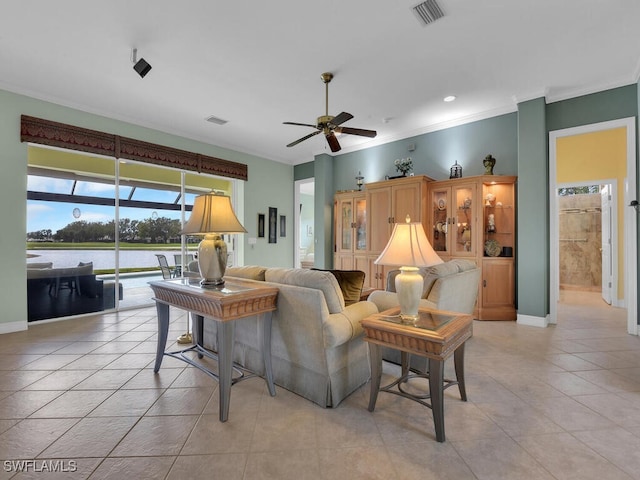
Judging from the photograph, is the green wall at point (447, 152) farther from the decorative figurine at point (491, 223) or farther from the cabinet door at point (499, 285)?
the cabinet door at point (499, 285)

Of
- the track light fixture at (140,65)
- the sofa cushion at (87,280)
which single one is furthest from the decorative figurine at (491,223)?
the sofa cushion at (87,280)

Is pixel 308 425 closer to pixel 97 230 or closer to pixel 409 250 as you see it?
pixel 409 250

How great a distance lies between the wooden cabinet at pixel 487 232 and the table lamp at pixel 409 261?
286cm

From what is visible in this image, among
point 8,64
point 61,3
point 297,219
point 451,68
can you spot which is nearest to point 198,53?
point 61,3

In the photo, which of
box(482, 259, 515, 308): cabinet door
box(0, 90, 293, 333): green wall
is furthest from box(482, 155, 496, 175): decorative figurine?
box(0, 90, 293, 333): green wall

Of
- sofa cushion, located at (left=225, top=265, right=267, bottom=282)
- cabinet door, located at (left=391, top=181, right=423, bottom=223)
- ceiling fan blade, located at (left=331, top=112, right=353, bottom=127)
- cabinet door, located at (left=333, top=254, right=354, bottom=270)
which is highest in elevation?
ceiling fan blade, located at (left=331, top=112, right=353, bottom=127)

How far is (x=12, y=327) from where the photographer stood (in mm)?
3695

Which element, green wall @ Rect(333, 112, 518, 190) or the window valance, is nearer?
the window valance

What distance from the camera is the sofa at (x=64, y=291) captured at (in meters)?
4.02

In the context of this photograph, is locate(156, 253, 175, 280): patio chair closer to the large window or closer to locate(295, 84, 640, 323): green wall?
the large window

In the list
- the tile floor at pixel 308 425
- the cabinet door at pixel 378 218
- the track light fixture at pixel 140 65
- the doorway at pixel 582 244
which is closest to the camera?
the tile floor at pixel 308 425

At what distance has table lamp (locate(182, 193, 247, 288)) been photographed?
7.30 ft

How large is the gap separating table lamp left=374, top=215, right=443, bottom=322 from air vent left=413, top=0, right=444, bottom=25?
182cm

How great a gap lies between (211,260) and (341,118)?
195 centimetres
